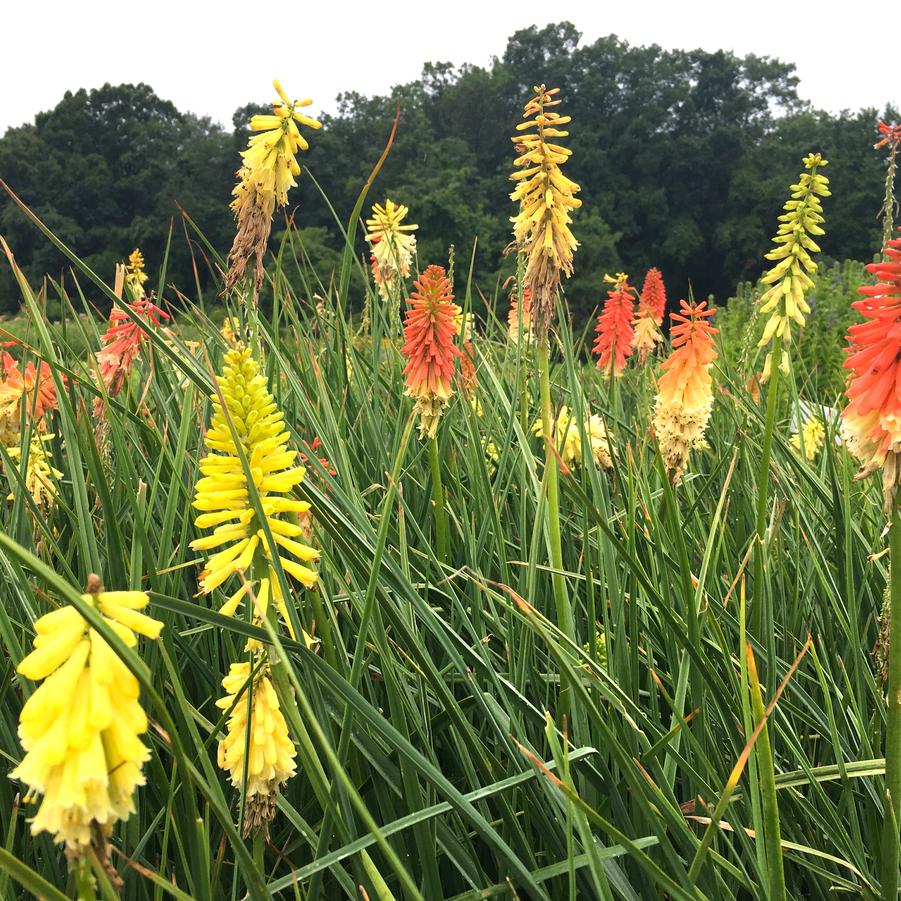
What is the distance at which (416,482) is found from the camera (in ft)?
11.3

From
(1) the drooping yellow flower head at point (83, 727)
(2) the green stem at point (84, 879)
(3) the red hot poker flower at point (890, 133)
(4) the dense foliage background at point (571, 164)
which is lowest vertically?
(2) the green stem at point (84, 879)

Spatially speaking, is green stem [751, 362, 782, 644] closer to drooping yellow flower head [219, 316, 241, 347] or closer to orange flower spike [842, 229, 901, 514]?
orange flower spike [842, 229, 901, 514]

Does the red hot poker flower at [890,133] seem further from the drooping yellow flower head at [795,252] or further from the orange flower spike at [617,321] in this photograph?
the orange flower spike at [617,321]

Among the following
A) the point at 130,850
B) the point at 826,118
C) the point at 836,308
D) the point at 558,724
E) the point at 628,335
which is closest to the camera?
the point at 130,850

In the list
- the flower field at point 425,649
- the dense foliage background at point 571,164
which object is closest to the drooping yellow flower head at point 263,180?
the flower field at point 425,649

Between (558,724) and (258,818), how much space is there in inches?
37.9

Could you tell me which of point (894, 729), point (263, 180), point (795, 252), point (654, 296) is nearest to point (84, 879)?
point (894, 729)

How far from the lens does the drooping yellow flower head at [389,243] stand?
5371 millimetres

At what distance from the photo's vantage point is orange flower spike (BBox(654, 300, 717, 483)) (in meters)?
→ 3.42

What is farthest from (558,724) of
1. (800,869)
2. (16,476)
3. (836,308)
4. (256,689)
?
(836,308)

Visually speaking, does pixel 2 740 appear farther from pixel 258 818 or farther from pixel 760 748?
pixel 760 748

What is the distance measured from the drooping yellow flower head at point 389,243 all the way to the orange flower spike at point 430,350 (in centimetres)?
199

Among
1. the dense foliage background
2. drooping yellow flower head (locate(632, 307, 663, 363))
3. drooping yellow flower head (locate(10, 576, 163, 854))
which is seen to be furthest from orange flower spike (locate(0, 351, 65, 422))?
the dense foliage background

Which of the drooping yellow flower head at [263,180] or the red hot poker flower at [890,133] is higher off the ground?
the red hot poker flower at [890,133]
